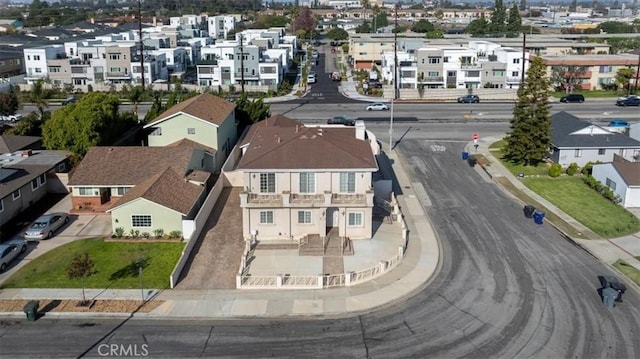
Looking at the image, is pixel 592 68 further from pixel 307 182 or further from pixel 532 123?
pixel 307 182

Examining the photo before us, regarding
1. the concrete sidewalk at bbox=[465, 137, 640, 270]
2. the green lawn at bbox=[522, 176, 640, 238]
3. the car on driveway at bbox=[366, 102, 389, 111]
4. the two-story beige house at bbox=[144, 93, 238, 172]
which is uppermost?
the two-story beige house at bbox=[144, 93, 238, 172]

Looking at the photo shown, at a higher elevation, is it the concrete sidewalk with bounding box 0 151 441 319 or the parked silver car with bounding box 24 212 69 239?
the parked silver car with bounding box 24 212 69 239

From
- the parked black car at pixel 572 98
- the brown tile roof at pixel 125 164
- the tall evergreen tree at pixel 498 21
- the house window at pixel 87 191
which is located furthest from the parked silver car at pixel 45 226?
the tall evergreen tree at pixel 498 21

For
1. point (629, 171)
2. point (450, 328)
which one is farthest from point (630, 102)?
point (450, 328)

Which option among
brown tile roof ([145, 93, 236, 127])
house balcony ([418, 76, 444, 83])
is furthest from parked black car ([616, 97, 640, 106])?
brown tile roof ([145, 93, 236, 127])

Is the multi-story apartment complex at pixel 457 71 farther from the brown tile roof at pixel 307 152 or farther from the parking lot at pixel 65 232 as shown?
the parking lot at pixel 65 232

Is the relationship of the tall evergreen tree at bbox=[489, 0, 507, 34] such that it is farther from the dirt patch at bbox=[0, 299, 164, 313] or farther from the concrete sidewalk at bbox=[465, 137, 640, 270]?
the dirt patch at bbox=[0, 299, 164, 313]

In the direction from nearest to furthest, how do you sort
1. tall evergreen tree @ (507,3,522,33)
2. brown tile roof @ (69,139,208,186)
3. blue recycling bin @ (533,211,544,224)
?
blue recycling bin @ (533,211,544,224), brown tile roof @ (69,139,208,186), tall evergreen tree @ (507,3,522,33)
